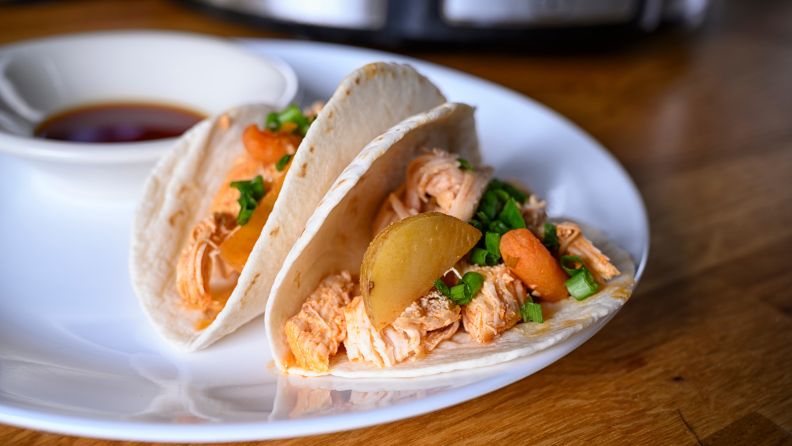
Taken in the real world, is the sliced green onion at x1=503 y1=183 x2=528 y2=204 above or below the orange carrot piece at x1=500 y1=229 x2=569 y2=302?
above

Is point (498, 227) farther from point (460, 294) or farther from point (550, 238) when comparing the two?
point (460, 294)

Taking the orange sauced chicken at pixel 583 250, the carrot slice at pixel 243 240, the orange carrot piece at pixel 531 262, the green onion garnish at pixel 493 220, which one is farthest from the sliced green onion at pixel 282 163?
the orange sauced chicken at pixel 583 250

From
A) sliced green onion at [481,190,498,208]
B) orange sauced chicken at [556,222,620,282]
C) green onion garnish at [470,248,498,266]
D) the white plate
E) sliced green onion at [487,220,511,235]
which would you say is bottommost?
the white plate

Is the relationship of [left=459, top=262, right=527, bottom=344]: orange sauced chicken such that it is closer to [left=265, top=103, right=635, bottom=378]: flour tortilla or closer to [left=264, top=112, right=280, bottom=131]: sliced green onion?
Result: [left=265, top=103, right=635, bottom=378]: flour tortilla

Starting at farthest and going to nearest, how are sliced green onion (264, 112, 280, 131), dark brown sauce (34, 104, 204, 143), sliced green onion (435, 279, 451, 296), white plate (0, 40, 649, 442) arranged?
dark brown sauce (34, 104, 204, 143)
sliced green onion (264, 112, 280, 131)
sliced green onion (435, 279, 451, 296)
white plate (0, 40, 649, 442)

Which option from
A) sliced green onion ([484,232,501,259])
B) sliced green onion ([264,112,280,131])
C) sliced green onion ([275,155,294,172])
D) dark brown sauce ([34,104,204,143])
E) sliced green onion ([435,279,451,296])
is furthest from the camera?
dark brown sauce ([34,104,204,143])

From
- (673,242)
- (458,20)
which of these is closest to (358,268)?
(673,242)

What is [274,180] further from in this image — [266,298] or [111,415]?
[111,415]

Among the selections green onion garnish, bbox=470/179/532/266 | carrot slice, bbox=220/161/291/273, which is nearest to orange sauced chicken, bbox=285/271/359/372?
carrot slice, bbox=220/161/291/273
